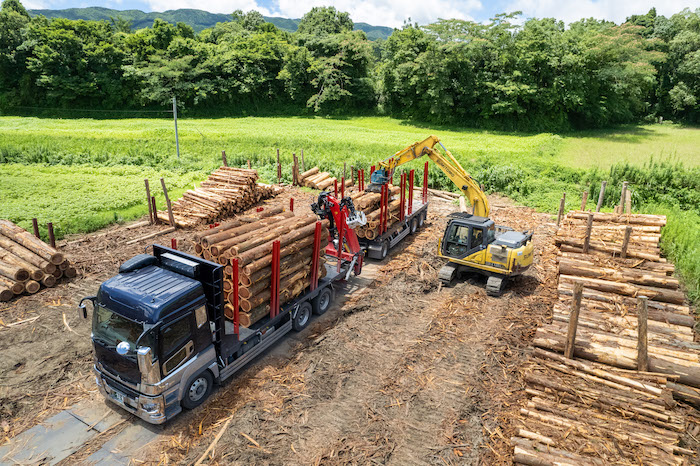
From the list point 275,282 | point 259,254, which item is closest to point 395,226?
point 275,282

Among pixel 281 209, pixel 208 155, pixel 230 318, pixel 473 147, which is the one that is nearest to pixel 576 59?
pixel 473 147

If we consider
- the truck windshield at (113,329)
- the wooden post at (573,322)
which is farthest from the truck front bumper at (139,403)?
the wooden post at (573,322)

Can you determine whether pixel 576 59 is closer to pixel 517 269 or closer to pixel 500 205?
pixel 500 205

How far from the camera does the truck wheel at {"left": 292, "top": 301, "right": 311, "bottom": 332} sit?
11906mm

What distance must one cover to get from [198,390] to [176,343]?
4.92 feet

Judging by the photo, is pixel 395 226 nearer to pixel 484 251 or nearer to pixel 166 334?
pixel 484 251

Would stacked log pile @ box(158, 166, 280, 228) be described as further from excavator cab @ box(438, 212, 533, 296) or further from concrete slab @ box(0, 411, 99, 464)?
concrete slab @ box(0, 411, 99, 464)

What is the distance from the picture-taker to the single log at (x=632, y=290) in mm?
12578

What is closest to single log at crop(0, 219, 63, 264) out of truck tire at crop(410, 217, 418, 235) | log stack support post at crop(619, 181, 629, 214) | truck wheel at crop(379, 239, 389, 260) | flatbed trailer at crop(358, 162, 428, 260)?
flatbed trailer at crop(358, 162, 428, 260)

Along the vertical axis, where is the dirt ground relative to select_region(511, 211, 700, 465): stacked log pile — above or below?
below

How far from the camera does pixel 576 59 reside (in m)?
44.8

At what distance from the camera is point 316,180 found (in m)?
26.5

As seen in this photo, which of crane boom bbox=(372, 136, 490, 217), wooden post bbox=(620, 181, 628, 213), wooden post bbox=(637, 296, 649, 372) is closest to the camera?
wooden post bbox=(637, 296, 649, 372)

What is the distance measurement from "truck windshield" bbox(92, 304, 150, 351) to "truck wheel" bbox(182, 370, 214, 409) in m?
1.53
